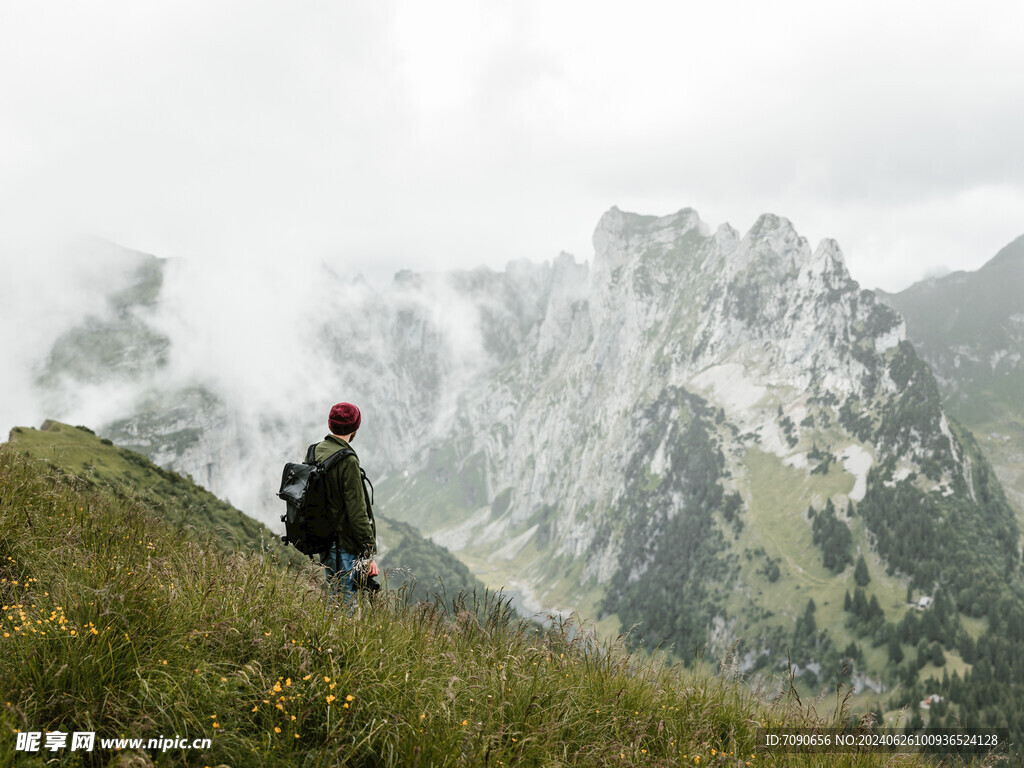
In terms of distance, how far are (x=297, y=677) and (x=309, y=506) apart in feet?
11.5

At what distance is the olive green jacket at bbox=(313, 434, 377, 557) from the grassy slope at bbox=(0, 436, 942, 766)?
120 centimetres

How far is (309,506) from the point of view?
777 centimetres

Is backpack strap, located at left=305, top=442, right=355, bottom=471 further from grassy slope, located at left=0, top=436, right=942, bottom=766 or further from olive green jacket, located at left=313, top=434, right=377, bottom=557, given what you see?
grassy slope, located at left=0, top=436, right=942, bottom=766

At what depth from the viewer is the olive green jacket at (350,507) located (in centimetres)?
787

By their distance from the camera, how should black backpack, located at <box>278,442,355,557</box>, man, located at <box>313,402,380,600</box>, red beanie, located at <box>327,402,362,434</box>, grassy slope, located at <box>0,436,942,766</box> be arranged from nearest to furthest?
1. grassy slope, located at <box>0,436,942,766</box>
2. black backpack, located at <box>278,442,355,557</box>
3. man, located at <box>313,402,380,600</box>
4. red beanie, located at <box>327,402,362,434</box>

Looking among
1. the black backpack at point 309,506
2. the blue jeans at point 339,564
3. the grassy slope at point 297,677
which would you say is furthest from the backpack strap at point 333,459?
the grassy slope at point 297,677

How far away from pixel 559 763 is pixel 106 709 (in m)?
3.25

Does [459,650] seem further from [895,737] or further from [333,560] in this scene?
[895,737]

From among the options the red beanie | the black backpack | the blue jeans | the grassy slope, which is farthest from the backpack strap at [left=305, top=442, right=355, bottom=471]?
the grassy slope

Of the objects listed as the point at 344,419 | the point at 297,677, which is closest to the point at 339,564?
the point at 344,419

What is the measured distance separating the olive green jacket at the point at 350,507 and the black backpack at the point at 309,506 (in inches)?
3.4

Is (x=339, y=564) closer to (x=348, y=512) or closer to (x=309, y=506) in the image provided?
(x=348, y=512)

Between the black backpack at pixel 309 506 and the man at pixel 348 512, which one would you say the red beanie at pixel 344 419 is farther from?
the black backpack at pixel 309 506

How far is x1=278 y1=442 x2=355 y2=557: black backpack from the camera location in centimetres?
775
